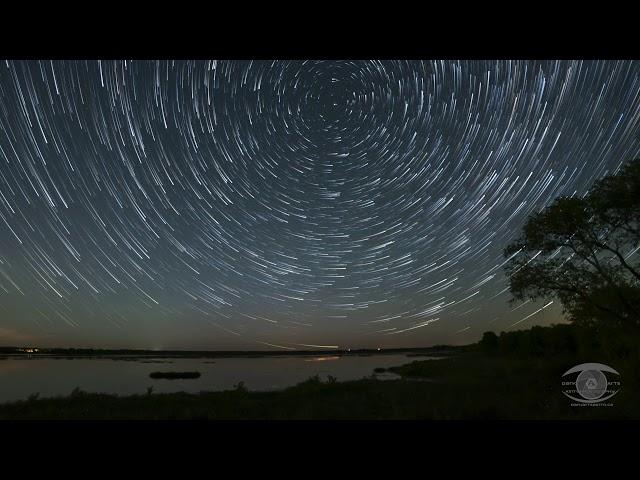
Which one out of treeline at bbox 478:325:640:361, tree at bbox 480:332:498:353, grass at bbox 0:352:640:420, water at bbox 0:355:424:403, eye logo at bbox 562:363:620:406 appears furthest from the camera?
tree at bbox 480:332:498:353

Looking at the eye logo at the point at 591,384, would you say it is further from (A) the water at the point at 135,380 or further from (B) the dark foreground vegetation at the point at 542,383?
(A) the water at the point at 135,380

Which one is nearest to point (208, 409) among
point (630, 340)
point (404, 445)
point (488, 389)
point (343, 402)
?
point (343, 402)

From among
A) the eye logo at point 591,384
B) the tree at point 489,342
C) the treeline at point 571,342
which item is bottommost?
the eye logo at point 591,384

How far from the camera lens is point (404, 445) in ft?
10.9

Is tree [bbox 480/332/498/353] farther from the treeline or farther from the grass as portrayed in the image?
the grass

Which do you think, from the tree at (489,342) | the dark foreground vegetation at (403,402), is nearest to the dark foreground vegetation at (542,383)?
the dark foreground vegetation at (403,402)

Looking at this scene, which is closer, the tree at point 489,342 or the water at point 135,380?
the water at point 135,380

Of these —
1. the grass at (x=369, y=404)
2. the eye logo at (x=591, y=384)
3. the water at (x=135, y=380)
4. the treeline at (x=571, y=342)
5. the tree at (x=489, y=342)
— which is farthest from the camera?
the tree at (x=489, y=342)

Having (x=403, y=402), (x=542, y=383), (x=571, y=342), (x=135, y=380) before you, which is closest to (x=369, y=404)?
(x=403, y=402)

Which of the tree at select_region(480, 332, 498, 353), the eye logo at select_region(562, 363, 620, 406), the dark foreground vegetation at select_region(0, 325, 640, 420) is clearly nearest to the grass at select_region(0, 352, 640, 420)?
the dark foreground vegetation at select_region(0, 325, 640, 420)

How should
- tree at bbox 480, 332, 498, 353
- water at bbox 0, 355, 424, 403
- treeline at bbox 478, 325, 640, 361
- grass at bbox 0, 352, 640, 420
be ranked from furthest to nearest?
tree at bbox 480, 332, 498, 353, water at bbox 0, 355, 424, 403, treeline at bbox 478, 325, 640, 361, grass at bbox 0, 352, 640, 420
